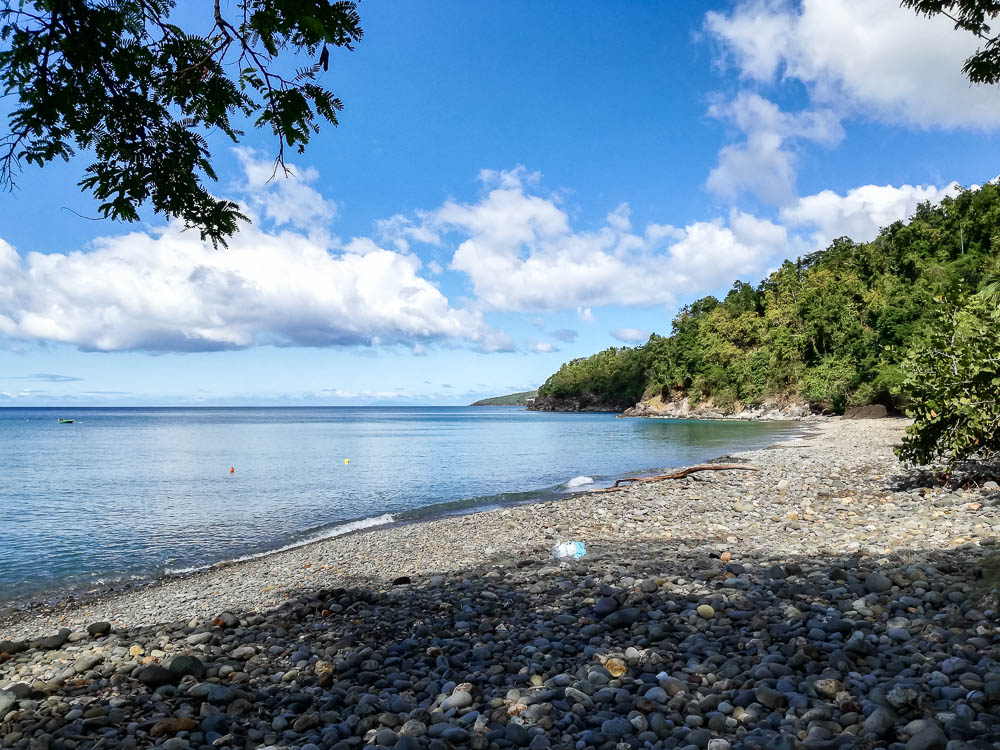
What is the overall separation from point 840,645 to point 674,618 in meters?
1.50

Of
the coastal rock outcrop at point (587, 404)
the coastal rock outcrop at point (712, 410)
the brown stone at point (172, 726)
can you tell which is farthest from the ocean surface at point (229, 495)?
the coastal rock outcrop at point (587, 404)

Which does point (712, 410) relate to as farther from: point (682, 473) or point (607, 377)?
point (682, 473)

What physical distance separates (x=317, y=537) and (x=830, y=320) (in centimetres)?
8421

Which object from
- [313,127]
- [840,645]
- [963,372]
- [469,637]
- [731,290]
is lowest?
[469,637]

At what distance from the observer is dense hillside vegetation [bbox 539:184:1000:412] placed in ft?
227

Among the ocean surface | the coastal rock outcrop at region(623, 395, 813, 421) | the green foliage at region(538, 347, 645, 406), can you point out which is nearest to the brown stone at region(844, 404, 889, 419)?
the coastal rock outcrop at region(623, 395, 813, 421)

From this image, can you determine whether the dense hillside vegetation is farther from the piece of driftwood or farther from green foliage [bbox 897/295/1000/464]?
green foliage [bbox 897/295/1000/464]

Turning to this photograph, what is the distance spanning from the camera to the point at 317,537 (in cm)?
1719

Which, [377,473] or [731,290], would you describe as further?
[731,290]

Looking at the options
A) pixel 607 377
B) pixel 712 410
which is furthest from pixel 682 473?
pixel 607 377

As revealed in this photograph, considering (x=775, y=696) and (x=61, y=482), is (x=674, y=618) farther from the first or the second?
(x=61, y=482)

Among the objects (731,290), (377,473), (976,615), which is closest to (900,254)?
(731,290)

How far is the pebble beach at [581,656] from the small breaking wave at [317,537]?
3585 millimetres

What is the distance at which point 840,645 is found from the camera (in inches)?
191
